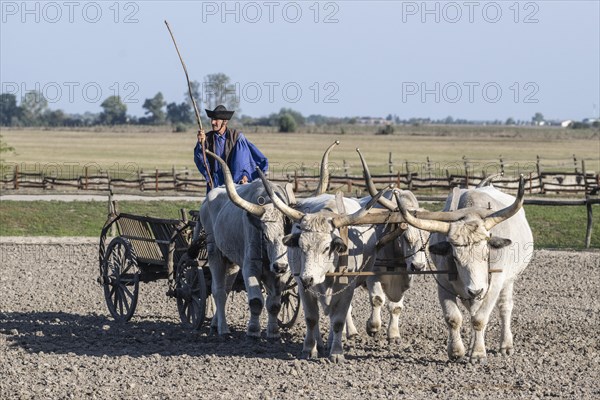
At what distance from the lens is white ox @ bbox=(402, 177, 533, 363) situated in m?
10.1

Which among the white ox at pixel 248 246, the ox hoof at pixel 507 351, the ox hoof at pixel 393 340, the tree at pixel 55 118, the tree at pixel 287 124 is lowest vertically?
the ox hoof at pixel 393 340

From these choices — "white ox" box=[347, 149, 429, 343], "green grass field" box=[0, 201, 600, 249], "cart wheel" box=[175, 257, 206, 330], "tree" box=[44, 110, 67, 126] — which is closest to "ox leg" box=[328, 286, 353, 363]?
"white ox" box=[347, 149, 429, 343]

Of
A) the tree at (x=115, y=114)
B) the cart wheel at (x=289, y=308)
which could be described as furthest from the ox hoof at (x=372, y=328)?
the tree at (x=115, y=114)

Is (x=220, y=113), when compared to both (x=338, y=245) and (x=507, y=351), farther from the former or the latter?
(x=507, y=351)

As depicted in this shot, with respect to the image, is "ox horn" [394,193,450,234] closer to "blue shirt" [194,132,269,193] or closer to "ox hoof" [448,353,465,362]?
"ox hoof" [448,353,465,362]

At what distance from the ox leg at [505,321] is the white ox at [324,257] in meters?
1.48

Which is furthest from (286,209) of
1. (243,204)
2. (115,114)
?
(115,114)

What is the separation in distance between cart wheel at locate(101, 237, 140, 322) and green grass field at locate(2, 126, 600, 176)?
130 feet

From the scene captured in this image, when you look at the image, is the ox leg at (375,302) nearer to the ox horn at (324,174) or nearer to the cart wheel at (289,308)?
the cart wheel at (289,308)

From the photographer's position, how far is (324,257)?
10297 millimetres

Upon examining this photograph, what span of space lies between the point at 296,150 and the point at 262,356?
259 feet

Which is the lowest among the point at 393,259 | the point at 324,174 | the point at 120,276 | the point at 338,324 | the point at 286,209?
the point at 338,324

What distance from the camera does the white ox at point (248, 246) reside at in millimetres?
10977

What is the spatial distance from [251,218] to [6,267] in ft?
29.9
